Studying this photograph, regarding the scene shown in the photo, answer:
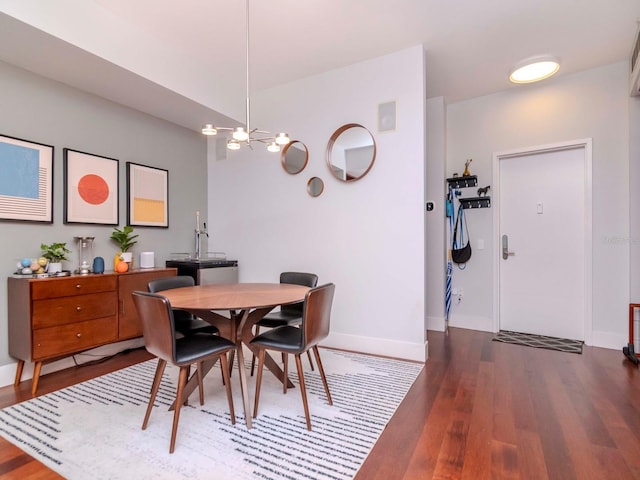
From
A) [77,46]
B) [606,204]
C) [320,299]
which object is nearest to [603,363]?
[606,204]

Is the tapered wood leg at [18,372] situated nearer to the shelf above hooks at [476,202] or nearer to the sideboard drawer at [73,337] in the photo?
the sideboard drawer at [73,337]

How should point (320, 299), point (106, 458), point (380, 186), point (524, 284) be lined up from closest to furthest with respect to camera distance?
point (106, 458) < point (320, 299) < point (380, 186) < point (524, 284)

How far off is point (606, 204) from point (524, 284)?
116 centimetres

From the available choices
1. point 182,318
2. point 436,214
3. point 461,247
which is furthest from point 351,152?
point 182,318

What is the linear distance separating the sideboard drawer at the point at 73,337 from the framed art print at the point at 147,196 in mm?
1148

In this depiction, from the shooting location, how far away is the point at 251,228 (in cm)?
399

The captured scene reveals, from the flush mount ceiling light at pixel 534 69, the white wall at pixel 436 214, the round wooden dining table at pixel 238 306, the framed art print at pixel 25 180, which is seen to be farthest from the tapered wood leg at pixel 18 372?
the flush mount ceiling light at pixel 534 69

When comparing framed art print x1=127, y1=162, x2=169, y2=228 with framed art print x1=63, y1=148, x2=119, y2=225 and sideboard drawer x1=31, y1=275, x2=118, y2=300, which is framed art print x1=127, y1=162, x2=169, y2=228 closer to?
framed art print x1=63, y1=148, x2=119, y2=225

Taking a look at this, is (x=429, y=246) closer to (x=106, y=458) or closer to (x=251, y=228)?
(x=251, y=228)

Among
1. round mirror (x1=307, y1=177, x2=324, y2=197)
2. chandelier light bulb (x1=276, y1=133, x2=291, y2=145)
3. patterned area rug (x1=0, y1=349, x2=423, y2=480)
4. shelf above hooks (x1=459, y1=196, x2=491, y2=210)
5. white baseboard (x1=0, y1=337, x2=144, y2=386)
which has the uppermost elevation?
chandelier light bulb (x1=276, y1=133, x2=291, y2=145)

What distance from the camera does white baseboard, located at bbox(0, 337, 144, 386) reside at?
8.27 feet

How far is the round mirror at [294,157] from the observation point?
3.62 metres

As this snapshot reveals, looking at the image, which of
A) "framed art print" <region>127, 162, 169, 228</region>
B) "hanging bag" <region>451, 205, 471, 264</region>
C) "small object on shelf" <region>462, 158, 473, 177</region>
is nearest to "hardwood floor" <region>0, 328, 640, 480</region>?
"hanging bag" <region>451, 205, 471, 264</region>

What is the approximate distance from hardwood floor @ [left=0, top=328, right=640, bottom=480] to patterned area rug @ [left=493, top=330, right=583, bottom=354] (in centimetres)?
21
